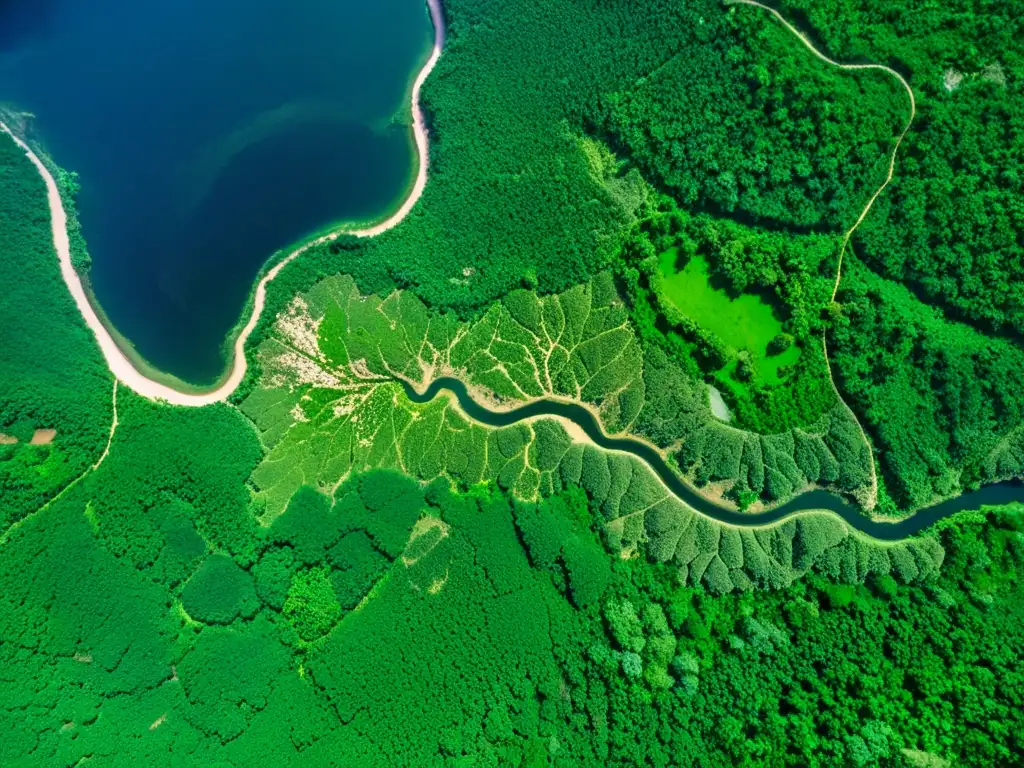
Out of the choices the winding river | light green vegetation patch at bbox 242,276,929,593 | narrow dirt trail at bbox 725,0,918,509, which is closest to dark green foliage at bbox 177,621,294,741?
light green vegetation patch at bbox 242,276,929,593

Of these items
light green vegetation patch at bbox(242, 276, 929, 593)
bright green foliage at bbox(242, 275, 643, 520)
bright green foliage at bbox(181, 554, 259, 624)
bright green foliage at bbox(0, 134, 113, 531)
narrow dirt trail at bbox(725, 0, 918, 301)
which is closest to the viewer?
bright green foliage at bbox(181, 554, 259, 624)

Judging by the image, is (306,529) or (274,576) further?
(306,529)

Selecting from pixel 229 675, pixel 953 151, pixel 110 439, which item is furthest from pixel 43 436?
pixel 953 151

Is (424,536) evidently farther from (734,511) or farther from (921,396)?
(921,396)

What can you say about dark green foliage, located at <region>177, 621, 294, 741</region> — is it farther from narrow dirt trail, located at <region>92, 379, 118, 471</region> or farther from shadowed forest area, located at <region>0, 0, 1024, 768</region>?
narrow dirt trail, located at <region>92, 379, 118, 471</region>

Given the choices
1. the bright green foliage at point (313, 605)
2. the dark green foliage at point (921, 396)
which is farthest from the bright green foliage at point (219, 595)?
the dark green foliage at point (921, 396)

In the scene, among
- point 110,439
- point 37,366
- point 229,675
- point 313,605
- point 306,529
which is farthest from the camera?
point 110,439
